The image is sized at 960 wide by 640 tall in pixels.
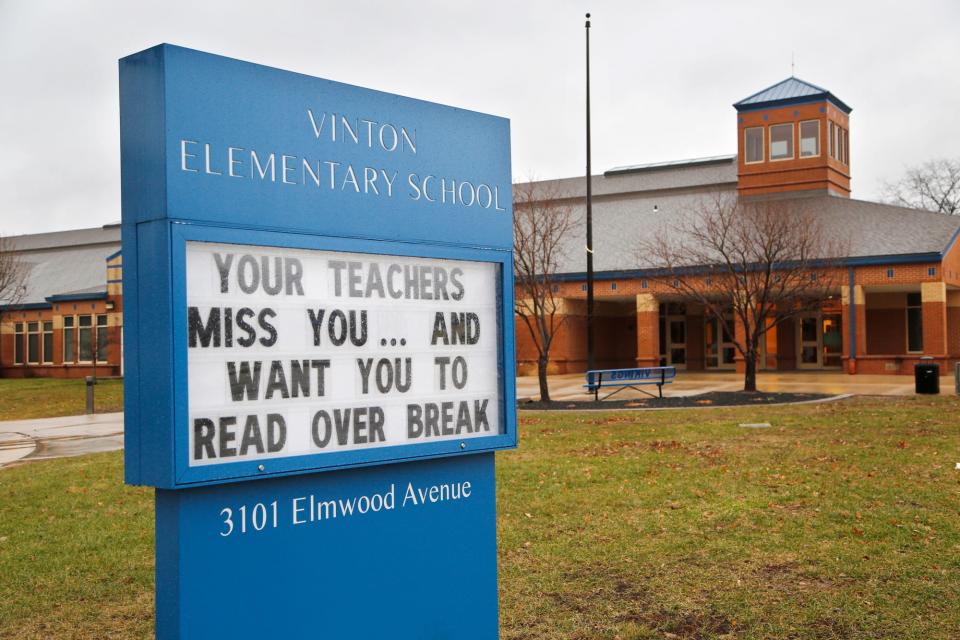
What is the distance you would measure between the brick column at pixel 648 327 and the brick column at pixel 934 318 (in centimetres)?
1031

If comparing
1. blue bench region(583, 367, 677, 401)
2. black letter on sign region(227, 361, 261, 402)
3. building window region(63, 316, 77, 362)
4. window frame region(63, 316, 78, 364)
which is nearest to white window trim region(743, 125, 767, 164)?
blue bench region(583, 367, 677, 401)

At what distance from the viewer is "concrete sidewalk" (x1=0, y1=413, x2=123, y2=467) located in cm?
1516

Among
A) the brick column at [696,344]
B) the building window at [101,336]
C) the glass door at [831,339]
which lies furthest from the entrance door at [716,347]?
the building window at [101,336]

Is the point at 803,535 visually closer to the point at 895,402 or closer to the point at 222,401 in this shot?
the point at 222,401

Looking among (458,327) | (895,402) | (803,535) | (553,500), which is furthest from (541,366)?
(458,327)

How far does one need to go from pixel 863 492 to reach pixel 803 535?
193 centimetres

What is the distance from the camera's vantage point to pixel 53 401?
2855cm

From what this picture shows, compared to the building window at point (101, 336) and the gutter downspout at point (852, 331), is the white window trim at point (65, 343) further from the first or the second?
the gutter downspout at point (852, 331)

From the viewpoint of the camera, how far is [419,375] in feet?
15.2

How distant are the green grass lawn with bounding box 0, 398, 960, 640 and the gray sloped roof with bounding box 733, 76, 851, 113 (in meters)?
30.1

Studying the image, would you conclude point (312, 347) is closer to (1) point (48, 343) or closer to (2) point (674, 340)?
(2) point (674, 340)

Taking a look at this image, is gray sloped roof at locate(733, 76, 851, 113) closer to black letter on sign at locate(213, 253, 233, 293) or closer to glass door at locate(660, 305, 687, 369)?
glass door at locate(660, 305, 687, 369)

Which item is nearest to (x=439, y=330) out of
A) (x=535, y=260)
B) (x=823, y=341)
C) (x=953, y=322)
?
(x=535, y=260)

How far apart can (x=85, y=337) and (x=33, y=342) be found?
18.7 feet
